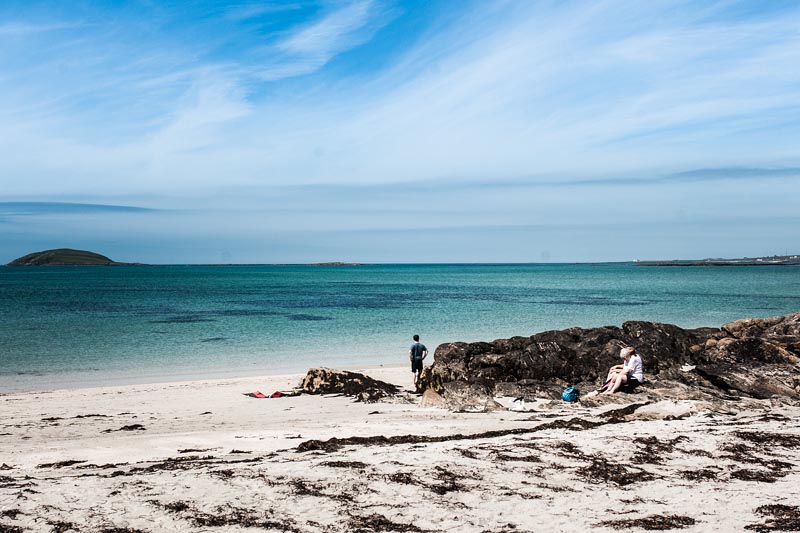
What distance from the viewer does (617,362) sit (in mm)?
15867

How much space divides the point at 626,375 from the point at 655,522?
8330mm

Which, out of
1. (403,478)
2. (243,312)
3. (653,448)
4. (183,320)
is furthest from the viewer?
(243,312)

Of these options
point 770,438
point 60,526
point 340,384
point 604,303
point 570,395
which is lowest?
point 604,303

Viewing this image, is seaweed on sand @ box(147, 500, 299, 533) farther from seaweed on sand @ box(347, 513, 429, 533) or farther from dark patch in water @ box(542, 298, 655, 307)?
dark patch in water @ box(542, 298, 655, 307)

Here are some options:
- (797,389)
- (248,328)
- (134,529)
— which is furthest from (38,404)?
(248,328)

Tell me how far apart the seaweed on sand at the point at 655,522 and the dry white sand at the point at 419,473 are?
28 millimetres

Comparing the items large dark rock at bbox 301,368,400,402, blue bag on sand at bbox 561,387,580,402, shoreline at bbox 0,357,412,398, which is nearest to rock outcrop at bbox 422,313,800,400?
blue bag on sand at bbox 561,387,580,402

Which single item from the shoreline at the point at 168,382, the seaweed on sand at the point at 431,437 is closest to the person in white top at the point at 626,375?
the seaweed on sand at the point at 431,437

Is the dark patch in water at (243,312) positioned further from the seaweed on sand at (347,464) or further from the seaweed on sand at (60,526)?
the seaweed on sand at (60,526)

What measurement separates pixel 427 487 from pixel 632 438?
12.5ft

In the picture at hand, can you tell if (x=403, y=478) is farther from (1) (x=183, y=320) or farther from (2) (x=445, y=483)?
(1) (x=183, y=320)

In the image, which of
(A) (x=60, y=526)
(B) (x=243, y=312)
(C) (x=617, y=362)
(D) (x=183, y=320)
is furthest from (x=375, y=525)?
(B) (x=243, y=312)

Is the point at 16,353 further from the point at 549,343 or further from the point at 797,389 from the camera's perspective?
the point at 797,389

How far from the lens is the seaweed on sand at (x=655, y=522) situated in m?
5.51
